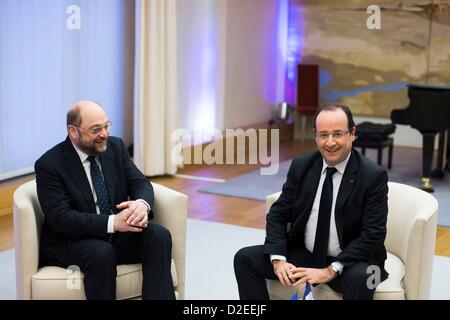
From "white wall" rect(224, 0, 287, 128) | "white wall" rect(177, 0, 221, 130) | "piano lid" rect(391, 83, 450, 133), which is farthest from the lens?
"white wall" rect(224, 0, 287, 128)

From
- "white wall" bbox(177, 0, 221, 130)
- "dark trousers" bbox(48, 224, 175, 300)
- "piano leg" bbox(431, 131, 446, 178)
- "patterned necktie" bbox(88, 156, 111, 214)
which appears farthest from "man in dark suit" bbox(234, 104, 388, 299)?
"white wall" bbox(177, 0, 221, 130)

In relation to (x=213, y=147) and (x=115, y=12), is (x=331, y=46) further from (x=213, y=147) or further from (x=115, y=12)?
(x=115, y=12)

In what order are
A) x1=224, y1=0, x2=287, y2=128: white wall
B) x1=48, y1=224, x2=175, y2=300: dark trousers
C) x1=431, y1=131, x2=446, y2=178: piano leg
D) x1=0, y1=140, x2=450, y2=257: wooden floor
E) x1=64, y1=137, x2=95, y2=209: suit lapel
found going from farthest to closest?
x1=224, y1=0, x2=287, y2=128: white wall, x1=431, y1=131, x2=446, y2=178: piano leg, x1=0, y1=140, x2=450, y2=257: wooden floor, x1=64, y1=137, x2=95, y2=209: suit lapel, x1=48, y1=224, x2=175, y2=300: dark trousers

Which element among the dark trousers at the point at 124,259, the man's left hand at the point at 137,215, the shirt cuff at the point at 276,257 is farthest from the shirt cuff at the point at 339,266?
the man's left hand at the point at 137,215

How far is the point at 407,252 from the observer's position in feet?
10.6

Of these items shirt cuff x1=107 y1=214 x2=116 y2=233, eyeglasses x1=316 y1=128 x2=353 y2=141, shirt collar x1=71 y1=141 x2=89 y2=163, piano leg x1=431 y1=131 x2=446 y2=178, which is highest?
eyeglasses x1=316 y1=128 x2=353 y2=141

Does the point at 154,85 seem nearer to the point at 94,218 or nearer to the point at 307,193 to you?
the point at 94,218

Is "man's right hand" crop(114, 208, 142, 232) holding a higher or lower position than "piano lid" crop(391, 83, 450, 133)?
lower

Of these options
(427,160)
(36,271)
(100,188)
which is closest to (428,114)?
(427,160)

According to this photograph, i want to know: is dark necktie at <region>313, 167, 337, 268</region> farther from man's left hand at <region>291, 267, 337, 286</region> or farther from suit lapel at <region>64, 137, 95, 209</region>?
suit lapel at <region>64, 137, 95, 209</region>

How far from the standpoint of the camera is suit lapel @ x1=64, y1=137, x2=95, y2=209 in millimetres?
3514

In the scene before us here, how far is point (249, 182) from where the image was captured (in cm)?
748

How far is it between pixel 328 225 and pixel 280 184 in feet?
13.6
